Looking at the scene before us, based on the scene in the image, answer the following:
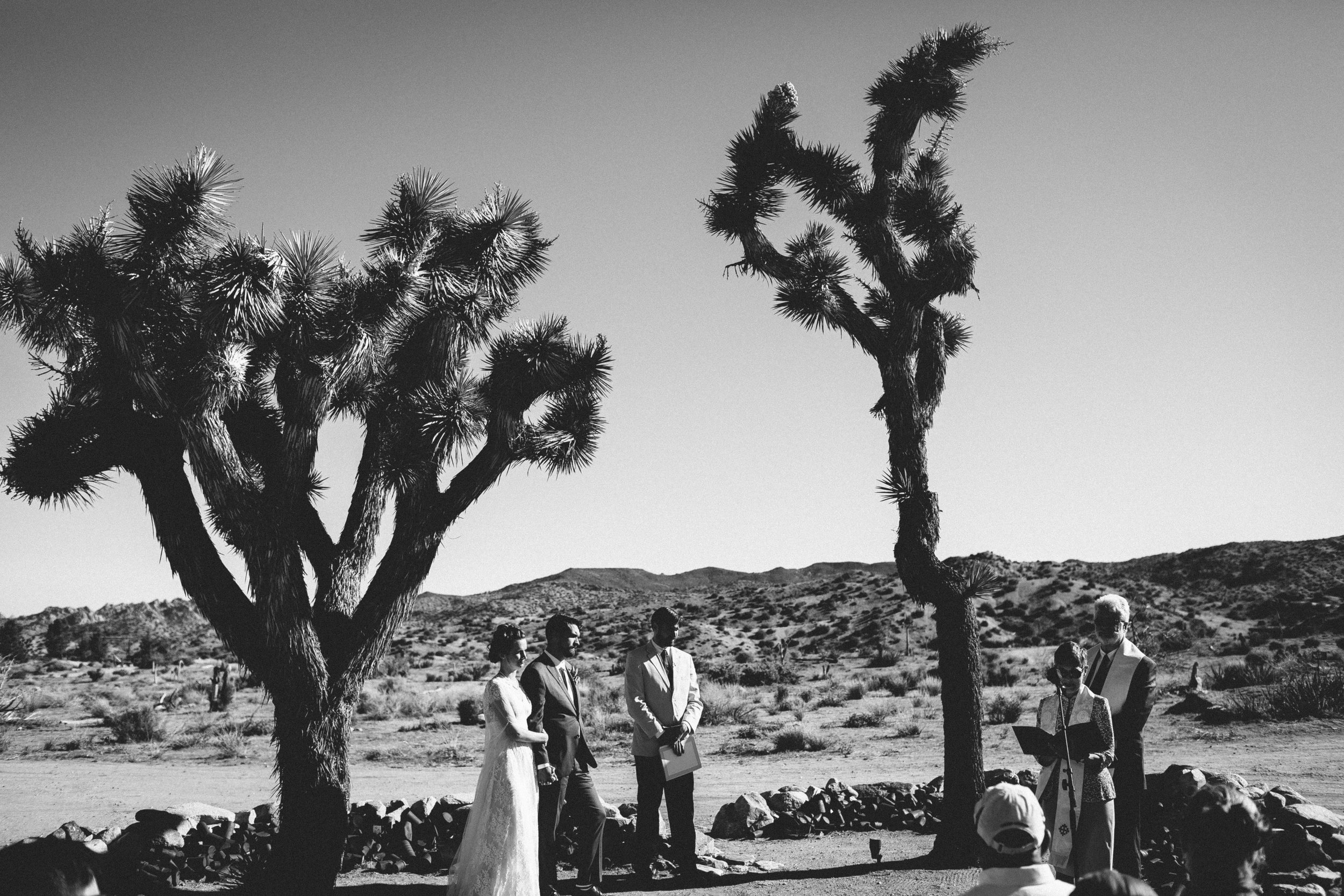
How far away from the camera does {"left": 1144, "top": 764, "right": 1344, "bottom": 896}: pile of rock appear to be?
5461mm

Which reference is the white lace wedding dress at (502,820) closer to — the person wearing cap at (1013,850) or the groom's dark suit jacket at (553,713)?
the groom's dark suit jacket at (553,713)

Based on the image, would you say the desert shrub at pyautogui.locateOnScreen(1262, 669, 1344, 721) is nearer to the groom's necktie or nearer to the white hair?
the groom's necktie

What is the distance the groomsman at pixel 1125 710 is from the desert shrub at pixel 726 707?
39.5 feet

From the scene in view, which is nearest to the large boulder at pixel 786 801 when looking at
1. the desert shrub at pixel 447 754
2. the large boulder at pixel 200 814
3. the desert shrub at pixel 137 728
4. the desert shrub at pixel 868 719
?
the large boulder at pixel 200 814

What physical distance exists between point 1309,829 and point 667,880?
4.24 meters

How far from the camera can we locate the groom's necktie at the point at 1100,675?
17.1 ft

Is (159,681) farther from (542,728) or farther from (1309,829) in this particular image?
(1309,829)

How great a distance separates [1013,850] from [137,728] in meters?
19.3

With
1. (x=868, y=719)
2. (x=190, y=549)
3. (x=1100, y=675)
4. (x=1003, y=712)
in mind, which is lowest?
(x=868, y=719)

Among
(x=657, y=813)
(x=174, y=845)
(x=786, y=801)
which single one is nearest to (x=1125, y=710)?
(x=657, y=813)

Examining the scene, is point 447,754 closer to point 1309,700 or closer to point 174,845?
point 174,845

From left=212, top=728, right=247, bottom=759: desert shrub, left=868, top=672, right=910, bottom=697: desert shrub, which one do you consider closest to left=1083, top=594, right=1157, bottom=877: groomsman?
left=212, top=728, right=247, bottom=759: desert shrub

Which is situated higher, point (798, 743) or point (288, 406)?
point (288, 406)

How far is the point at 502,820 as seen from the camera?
5.43 metres
